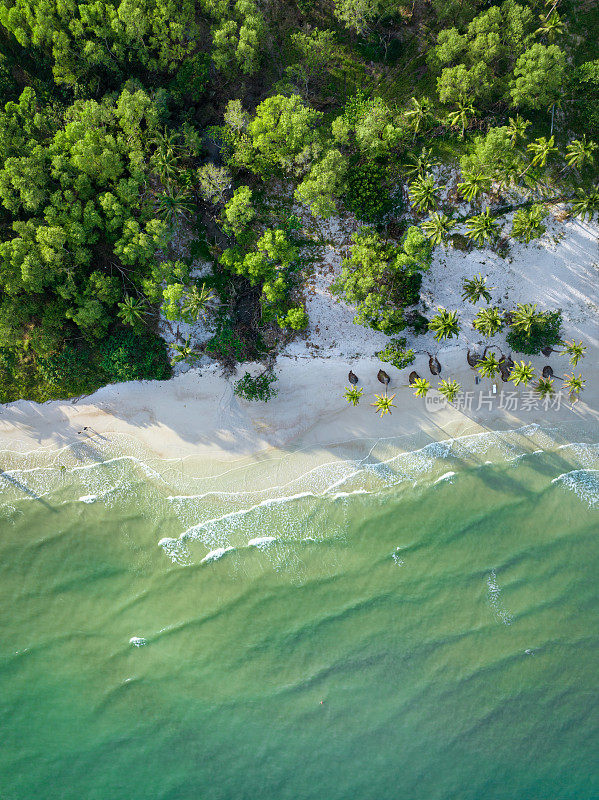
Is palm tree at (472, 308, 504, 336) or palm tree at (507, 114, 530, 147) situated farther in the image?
palm tree at (472, 308, 504, 336)

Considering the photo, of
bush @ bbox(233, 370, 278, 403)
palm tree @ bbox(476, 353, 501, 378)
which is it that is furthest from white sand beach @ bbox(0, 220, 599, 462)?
palm tree @ bbox(476, 353, 501, 378)

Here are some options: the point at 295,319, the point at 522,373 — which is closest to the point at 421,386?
the point at 522,373

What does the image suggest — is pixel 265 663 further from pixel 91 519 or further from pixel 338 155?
pixel 338 155

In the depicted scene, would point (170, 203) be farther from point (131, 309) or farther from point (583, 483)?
point (583, 483)

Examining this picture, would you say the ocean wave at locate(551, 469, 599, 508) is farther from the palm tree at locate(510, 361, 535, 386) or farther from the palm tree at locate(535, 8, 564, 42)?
the palm tree at locate(535, 8, 564, 42)

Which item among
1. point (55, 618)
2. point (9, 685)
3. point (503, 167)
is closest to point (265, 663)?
point (55, 618)

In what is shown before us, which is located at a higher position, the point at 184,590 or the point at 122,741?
the point at 184,590

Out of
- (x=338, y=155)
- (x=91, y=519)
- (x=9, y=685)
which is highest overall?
(x=338, y=155)
